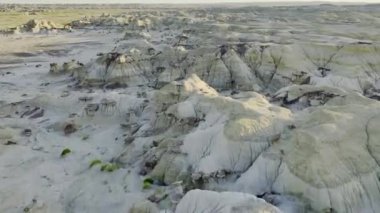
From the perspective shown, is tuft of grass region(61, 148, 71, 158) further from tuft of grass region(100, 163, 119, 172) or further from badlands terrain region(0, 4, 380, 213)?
tuft of grass region(100, 163, 119, 172)

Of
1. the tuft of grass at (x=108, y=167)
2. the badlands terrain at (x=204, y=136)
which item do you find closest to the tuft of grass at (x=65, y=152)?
the badlands terrain at (x=204, y=136)

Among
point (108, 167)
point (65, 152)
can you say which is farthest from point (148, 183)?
point (65, 152)

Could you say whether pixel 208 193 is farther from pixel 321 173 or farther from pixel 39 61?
pixel 39 61

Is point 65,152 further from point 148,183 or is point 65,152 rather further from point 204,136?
point 204,136

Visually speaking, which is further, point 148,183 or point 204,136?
point 204,136

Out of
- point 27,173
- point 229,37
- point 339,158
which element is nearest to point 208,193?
point 339,158

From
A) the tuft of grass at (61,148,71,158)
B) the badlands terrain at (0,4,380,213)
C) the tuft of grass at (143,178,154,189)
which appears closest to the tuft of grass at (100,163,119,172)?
the badlands terrain at (0,4,380,213)

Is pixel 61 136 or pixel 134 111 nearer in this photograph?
pixel 61 136

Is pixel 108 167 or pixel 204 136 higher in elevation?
pixel 204 136
